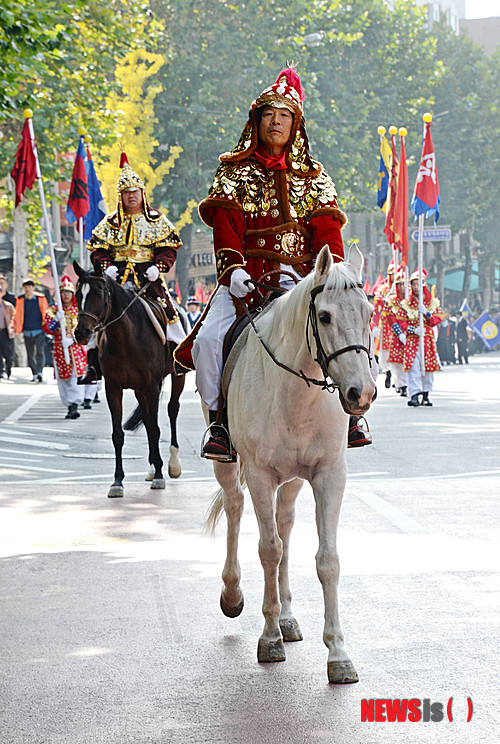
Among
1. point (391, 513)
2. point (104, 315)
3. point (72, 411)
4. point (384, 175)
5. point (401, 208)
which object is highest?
point (384, 175)

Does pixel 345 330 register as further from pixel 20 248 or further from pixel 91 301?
pixel 20 248

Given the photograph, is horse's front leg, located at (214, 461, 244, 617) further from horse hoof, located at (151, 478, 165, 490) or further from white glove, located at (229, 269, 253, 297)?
horse hoof, located at (151, 478, 165, 490)

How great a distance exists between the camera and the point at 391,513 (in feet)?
32.2

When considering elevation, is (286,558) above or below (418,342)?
above

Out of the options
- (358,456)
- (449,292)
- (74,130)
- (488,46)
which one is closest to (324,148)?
(74,130)

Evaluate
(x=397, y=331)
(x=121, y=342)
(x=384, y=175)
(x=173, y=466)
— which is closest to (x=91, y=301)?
(x=121, y=342)

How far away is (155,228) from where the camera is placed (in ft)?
41.7

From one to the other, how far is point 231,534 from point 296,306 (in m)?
1.69

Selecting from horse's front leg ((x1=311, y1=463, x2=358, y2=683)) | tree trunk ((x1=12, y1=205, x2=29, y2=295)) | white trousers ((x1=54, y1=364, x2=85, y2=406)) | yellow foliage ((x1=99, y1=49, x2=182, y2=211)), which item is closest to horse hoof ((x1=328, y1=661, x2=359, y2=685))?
horse's front leg ((x1=311, y1=463, x2=358, y2=683))

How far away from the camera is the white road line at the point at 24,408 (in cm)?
1922

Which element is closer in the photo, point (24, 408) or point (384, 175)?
point (24, 408)

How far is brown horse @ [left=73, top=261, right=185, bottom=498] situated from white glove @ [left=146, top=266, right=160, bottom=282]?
29 centimetres

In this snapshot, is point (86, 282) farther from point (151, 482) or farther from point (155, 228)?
point (151, 482)

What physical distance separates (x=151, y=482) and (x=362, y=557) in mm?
4232
